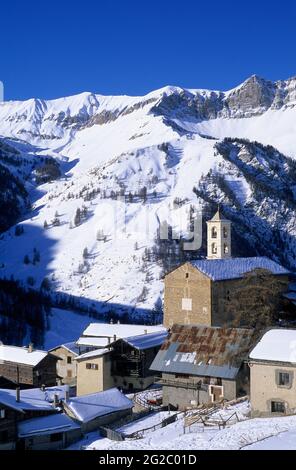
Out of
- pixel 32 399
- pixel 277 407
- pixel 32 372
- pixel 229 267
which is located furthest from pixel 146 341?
pixel 277 407

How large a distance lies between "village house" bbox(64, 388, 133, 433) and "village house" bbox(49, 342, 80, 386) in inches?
552

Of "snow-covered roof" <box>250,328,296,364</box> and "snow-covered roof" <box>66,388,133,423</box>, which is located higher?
"snow-covered roof" <box>250,328,296,364</box>

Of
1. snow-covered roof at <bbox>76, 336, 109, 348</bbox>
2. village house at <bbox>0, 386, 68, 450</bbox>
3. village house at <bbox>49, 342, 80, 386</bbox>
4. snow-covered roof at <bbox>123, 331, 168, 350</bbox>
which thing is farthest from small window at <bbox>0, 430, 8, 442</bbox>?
village house at <bbox>49, 342, 80, 386</bbox>

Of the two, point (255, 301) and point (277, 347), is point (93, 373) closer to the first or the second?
point (255, 301)

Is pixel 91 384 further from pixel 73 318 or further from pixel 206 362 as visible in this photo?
pixel 73 318

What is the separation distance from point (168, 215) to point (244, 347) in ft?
475

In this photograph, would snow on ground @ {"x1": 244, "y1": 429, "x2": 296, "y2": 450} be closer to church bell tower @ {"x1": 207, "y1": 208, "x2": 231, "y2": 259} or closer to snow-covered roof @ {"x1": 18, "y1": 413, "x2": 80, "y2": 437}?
snow-covered roof @ {"x1": 18, "y1": 413, "x2": 80, "y2": 437}

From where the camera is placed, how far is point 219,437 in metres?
24.4

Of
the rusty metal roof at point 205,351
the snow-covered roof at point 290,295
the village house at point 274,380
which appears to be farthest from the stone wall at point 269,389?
the snow-covered roof at point 290,295

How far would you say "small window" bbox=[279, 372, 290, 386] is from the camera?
Answer: 1238 inches

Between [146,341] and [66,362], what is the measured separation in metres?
9.29

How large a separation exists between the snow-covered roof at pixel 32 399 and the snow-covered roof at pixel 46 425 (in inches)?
28.3

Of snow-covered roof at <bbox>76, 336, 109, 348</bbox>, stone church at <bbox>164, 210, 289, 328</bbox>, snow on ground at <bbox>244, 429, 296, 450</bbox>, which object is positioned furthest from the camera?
snow-covered roof at <bbox>76, 336, 109, 348</bbox>
